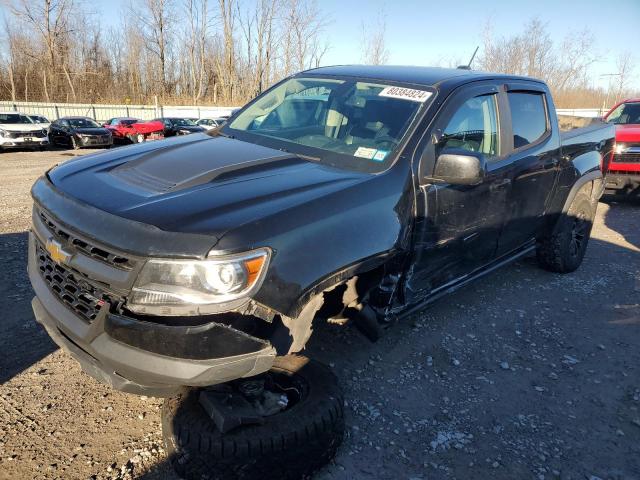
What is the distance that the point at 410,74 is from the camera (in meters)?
3.48

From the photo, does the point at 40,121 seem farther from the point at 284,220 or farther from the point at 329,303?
the point at 284,220

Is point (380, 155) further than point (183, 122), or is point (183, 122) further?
point (183, 122)

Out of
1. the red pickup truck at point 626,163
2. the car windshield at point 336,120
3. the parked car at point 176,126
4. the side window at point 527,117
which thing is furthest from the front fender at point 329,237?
the parked car at point 176,126

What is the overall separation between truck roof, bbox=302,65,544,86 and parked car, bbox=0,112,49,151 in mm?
17656

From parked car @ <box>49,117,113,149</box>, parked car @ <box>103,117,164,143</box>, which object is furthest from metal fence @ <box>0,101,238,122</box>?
parked car @ <box>49,117,113,149</box>

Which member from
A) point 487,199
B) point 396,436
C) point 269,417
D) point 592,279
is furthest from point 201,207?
point 592,279

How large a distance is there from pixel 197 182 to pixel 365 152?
1041 millimetres

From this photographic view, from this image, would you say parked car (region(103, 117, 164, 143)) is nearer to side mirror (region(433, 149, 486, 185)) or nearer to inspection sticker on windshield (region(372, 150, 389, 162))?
inspection sticker on windshield (region(372, 150, 389, 162))

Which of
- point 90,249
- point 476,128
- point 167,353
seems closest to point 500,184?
point 476,128

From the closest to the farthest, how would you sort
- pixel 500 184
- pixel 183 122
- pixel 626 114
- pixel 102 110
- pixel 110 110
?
pixel 500 184 → pixel 626 114 → pixel 183 122 → pixel 102 110 → pixel 110 110

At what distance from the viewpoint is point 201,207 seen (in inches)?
82.1

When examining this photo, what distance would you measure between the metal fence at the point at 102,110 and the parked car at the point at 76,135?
12.7 metres

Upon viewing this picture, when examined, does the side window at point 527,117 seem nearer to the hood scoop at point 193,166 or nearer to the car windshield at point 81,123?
the hood scoop at point 193,166

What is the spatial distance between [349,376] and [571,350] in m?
1.82
